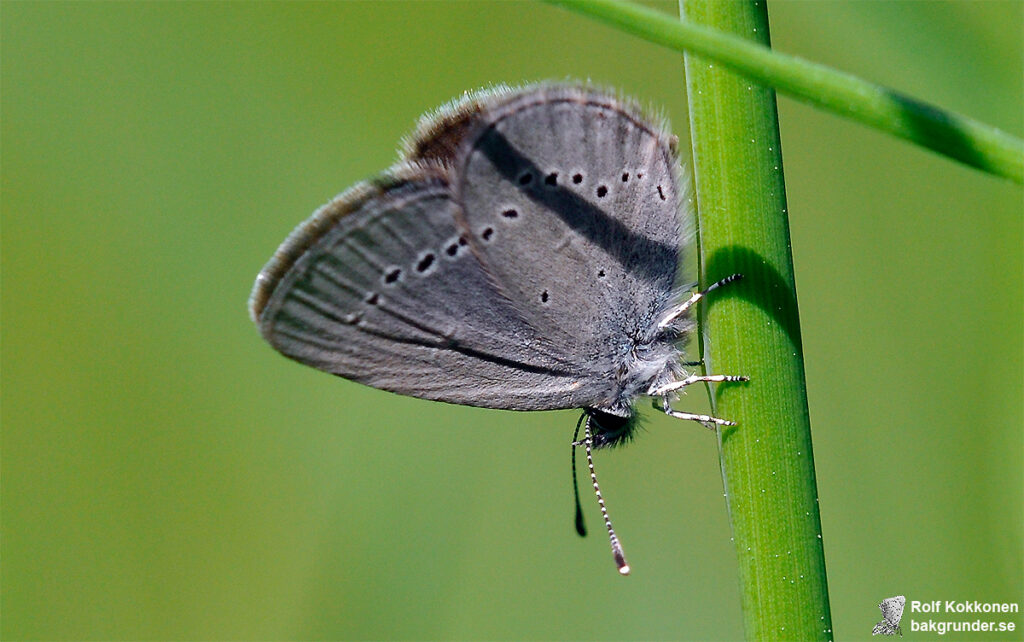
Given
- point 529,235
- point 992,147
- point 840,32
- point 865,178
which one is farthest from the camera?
point 865,178

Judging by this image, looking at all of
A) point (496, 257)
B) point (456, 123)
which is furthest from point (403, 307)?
point (456, 123)

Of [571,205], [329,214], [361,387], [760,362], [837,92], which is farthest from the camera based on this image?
[361,387]

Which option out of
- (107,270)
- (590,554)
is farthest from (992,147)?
(107,270)

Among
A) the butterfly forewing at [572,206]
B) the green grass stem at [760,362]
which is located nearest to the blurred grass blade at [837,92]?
the green grass stem at [760,362]

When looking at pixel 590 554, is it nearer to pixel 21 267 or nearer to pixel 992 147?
pixel 992 147

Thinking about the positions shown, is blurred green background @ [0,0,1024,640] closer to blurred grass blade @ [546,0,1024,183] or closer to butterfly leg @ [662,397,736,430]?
butterfly leg @ [662,397,736,430]

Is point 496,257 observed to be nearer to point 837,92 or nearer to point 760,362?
point 760,362
